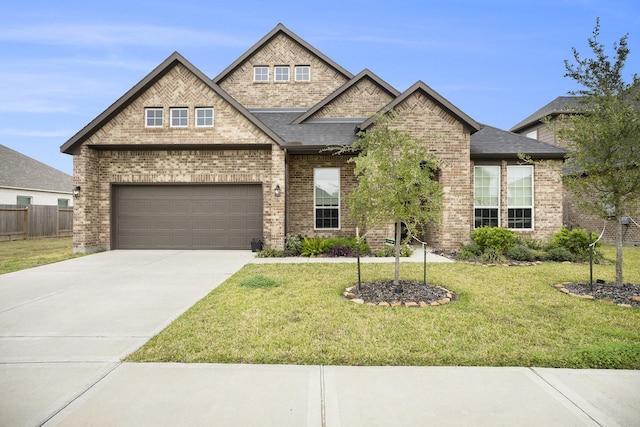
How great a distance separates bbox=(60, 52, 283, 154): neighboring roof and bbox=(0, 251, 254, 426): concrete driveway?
4.79m

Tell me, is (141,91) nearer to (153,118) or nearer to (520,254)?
(153,118)

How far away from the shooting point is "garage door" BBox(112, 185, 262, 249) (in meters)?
13.4

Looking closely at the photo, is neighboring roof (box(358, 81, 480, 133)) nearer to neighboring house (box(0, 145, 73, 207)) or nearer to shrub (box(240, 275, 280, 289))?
shrub (box(240, 275, 280, 289))

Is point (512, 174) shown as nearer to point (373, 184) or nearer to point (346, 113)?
point (346, 113)

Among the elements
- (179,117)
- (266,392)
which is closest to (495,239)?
(266,392)

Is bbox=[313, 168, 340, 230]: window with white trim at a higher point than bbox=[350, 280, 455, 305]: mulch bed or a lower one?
higher

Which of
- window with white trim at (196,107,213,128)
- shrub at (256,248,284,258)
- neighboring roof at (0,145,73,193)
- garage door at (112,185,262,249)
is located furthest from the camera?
neighboring roof at (0,145,73,193)

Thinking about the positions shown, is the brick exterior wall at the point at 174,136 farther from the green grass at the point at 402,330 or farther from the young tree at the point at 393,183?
the young tree at the point at 393,183

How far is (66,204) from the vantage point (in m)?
25.5

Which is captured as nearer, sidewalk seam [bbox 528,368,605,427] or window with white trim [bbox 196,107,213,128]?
sidewalk seam [bbox 528,368,605,427]

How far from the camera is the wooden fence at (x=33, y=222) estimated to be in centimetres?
1782

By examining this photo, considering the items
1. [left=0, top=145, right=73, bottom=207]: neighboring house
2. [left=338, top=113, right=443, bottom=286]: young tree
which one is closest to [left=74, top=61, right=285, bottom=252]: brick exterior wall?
[left=338, top=113, right=443, bottom=286]: young tree

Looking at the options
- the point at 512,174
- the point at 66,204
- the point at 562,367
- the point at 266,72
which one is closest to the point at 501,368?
the point at 562,367

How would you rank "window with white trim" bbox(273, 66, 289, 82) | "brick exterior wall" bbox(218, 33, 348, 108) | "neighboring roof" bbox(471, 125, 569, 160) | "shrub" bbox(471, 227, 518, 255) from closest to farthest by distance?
1. "shrub" bbox(471, 227, 518, 255)
2. "neighboring roof" bbox(471, 125, 569, 160)
3. "brick exterior wall" bbox(218, 33, 348, 108)
4. "window with white trim" bbox(273, 66, 289, 82)
